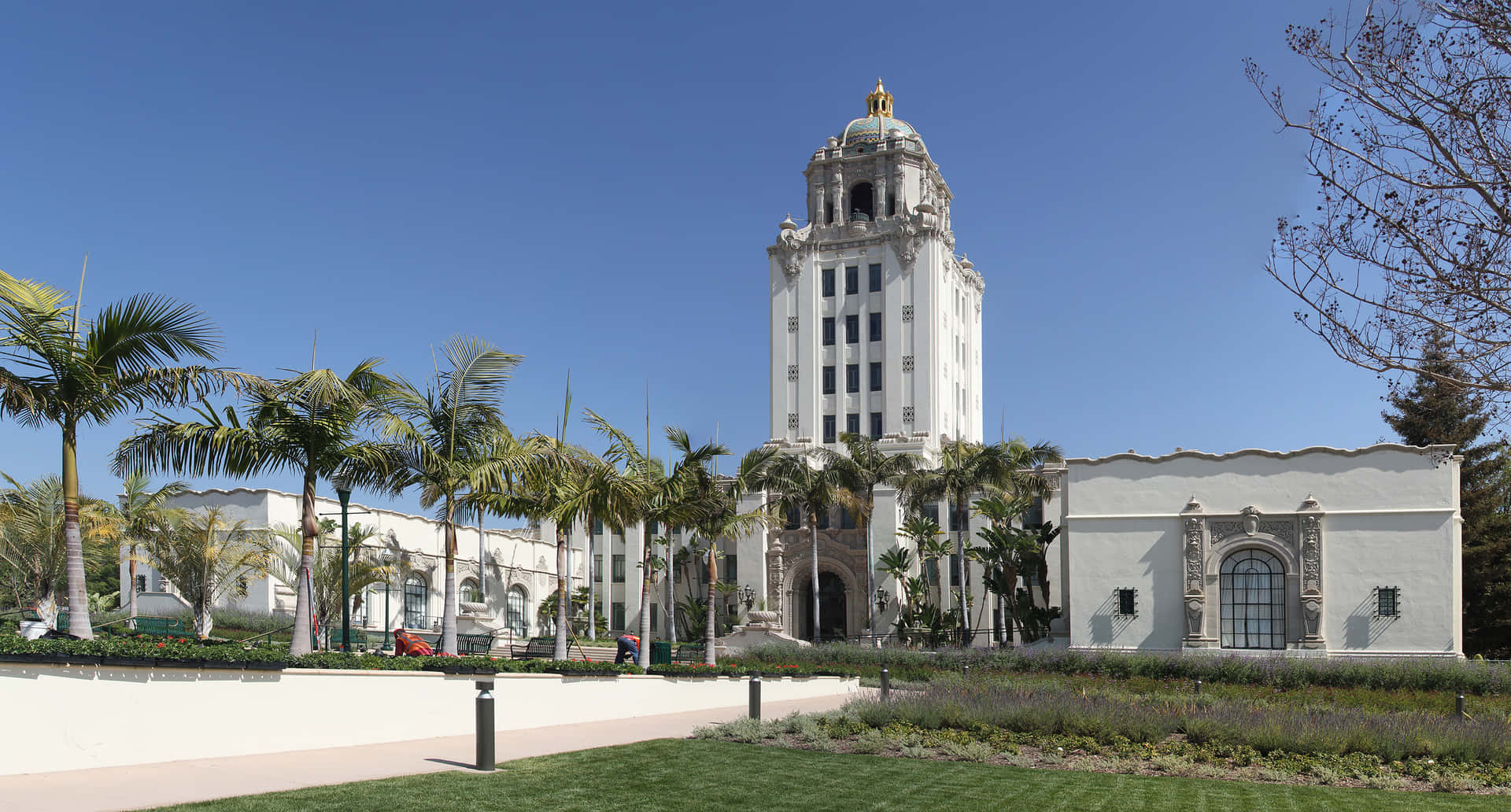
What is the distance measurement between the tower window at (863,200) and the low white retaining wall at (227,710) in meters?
52.8

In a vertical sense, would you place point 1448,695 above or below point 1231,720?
below

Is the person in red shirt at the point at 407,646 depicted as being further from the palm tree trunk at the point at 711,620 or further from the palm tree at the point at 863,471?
the palm tree at the point at 863,471

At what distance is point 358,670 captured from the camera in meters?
15.0

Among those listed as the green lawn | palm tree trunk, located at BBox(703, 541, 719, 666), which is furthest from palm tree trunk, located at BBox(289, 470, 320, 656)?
palm tree trunk, located at BBox(703, 541, 719, 666)

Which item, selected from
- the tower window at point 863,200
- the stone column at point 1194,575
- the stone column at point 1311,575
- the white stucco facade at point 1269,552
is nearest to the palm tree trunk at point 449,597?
the white stucco facade at point 1269,552

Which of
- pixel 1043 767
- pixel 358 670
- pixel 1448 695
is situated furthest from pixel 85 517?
pixel 1448 695

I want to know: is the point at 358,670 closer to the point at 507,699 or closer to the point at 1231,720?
the point at 507,699

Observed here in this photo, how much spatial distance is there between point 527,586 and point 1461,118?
55701 mm

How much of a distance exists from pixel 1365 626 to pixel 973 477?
14526mm

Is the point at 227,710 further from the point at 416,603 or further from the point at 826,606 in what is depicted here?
the point at 826,606

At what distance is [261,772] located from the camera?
11.5m

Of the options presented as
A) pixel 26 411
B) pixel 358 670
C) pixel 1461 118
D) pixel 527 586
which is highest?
pixel 1461 118

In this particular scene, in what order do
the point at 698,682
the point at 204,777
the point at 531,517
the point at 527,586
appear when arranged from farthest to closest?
the point at 527,586 → the point at 531,517 → the point at 698,682 → the point at 204,777

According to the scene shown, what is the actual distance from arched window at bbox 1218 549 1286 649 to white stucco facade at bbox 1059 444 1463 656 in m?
0.04
